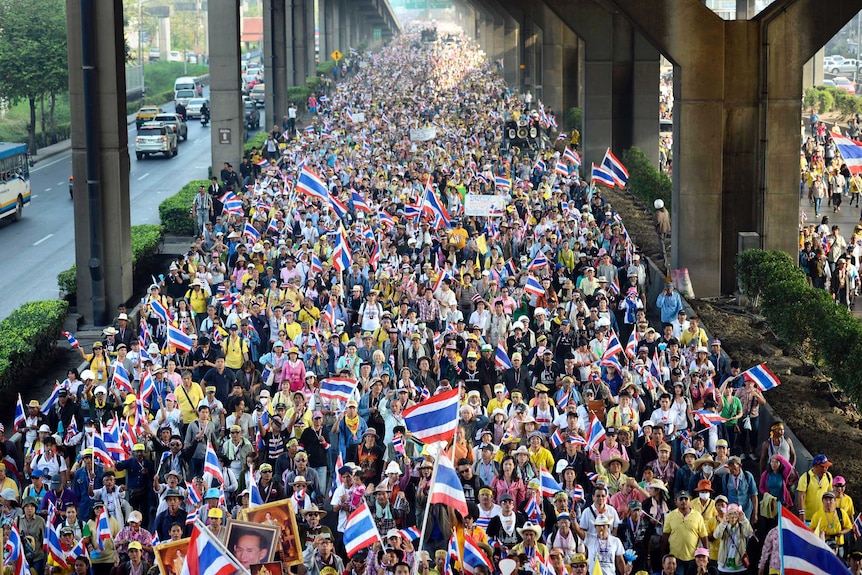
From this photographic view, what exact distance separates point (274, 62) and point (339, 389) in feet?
158

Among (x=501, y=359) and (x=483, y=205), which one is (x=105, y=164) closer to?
(x=483, y=205)

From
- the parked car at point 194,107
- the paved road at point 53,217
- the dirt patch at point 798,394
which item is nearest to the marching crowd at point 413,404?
the dirt patch at point 798,394

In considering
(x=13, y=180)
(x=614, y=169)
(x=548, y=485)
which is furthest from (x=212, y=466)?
(x=13, y=180)

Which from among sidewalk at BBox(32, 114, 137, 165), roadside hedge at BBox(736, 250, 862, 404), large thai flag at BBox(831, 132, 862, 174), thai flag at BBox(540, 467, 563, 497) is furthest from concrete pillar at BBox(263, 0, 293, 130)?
thai flag at BBox(540, 467, 563, 497)

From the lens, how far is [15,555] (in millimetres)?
14352

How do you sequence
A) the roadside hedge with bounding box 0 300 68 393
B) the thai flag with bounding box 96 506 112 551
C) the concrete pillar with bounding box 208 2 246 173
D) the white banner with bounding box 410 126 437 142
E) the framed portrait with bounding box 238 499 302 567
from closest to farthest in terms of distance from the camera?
the framed portrait with bounding box 238 499 302 567, the thai flag with bounding box 96 506 112 551, the roadside hedge with bounding box 0 300 68 393, the white banner with bounding box 410 126 437 142, the concrete pillar with bounding box 208 2 246 173

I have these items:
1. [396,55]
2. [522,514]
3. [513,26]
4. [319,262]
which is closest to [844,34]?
[396,55]

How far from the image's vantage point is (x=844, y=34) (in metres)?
157

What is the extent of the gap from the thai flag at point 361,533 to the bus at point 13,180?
30.7 m

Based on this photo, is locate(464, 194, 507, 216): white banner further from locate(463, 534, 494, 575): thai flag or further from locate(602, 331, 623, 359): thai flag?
locate(463, 534, 494, 575): thai flag

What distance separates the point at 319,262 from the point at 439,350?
19.7ft

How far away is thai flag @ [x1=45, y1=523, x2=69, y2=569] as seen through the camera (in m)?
15.0

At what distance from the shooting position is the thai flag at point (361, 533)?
13.5m

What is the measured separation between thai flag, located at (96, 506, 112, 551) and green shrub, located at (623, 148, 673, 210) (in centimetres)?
2543
